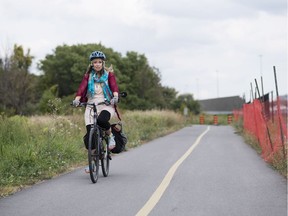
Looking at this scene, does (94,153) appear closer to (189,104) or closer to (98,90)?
(98,90)

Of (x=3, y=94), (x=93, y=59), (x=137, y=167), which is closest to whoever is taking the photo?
(x=93, y=59)

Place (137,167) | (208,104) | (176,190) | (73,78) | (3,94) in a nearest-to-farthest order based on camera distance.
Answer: (176,190), (137,167), (3,94), (73,78), (208,104)

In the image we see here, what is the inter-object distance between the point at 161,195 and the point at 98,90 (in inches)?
95.7

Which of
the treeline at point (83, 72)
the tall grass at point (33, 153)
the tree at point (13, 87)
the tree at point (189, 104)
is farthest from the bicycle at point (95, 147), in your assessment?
the tree at point (189, 104)

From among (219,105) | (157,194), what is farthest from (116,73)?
(157,194)

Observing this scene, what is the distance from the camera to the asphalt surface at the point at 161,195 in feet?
22.8

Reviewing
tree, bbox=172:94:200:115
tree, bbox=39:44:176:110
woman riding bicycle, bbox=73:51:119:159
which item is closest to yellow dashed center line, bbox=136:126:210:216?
woman riding bicycle, bbox=73:51:119:159

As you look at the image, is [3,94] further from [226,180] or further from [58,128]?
[226,180]

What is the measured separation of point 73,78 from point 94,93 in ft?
195

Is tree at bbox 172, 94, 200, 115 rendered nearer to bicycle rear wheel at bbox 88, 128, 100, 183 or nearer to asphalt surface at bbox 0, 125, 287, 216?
asphalt surface at bbox 0, 125, 287, 216

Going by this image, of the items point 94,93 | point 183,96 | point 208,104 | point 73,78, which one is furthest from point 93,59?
point 208,104

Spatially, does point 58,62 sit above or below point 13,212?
above

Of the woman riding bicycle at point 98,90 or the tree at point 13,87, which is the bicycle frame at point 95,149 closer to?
the woman riding bicycle at point 98,90

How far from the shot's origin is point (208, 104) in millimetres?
105188
